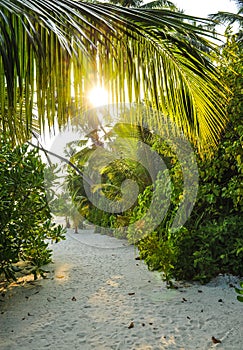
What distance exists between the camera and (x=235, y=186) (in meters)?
4.41

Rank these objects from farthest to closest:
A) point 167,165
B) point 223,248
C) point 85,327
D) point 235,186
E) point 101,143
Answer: point 101,143, point 167,165, point 223,248, point 235,186, point 85,327

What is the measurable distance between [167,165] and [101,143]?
17.6 ft

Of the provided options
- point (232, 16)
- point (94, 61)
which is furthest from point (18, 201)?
point (232, 16)

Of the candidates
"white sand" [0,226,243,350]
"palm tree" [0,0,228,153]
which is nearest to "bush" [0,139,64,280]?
"white sand" [0,226,243,350]

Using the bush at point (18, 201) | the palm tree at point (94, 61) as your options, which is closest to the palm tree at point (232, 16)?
the bush at point (18, 201)

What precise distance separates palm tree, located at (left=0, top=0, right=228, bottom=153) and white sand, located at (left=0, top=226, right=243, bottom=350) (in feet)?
6.33

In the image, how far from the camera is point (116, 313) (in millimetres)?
3893

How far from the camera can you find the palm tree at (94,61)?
4.89 ft

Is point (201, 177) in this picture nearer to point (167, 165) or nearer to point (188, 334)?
point (188, 334)

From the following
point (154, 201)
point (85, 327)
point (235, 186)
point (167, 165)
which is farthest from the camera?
point (167, 165)

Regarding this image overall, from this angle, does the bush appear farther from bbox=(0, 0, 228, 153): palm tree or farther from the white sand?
bbox=(0, 0, 228, 153): palm tree

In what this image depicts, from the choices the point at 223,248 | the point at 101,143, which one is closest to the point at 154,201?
the point at 223,248

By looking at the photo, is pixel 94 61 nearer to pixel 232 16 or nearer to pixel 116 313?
pixel 116 313

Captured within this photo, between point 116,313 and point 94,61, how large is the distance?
Answer: 2.99m
